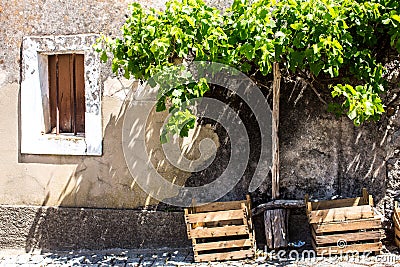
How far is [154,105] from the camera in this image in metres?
6.27

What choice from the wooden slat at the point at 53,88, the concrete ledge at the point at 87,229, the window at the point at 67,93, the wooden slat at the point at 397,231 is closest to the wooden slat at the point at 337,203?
the wooden slat at the point at 397,231

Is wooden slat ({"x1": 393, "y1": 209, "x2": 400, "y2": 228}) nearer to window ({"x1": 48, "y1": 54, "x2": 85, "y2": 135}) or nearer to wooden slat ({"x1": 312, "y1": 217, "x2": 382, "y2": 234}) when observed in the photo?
wooden slat ({"x1": 312, "y1": 217, "x2": 382, "y2": 234})

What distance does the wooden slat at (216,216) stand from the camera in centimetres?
580

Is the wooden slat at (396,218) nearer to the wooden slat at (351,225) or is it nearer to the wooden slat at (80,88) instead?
the wooden slat at (351,225)

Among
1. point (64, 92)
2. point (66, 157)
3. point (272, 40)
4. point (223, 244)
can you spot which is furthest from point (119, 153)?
point (272, 40)

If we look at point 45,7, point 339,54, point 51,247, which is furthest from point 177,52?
point 51,247

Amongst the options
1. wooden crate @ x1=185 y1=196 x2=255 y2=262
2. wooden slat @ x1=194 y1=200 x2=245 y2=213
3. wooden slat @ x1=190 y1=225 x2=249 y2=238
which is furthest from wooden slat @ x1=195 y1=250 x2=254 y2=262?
wooden slat @ x1=194 y1=200 x2=245 y2=213

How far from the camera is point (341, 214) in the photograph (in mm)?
5602

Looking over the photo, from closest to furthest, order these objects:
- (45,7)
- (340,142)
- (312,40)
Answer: (312,40)
(340,142)
(45,7)

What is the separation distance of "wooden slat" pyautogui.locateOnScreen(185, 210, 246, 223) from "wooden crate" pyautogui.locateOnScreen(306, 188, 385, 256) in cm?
72

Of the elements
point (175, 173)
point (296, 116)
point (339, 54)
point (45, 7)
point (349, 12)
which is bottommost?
point (175, 173)

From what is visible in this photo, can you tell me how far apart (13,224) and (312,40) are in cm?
404

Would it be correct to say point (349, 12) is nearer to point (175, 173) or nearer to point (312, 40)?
point (312, 40)

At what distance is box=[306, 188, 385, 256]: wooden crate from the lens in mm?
5570
